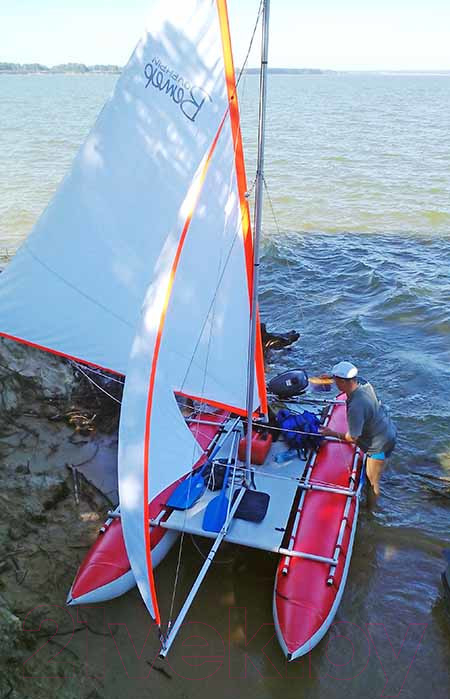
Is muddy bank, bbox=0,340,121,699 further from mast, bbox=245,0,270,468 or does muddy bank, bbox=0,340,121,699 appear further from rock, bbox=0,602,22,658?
mast, bbox=245,0,270,468

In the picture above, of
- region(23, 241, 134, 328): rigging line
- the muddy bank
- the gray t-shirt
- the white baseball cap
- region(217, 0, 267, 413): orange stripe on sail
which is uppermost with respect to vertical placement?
region(217, 0, 267, 413): orange stripe on sail

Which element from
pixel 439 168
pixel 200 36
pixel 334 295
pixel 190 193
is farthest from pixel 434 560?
pixel 439 168

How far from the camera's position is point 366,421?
6152mm

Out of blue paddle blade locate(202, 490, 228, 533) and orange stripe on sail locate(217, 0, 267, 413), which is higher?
orange stripe on sail locate(217, 0, 267, 413)

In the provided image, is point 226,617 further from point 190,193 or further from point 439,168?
point 439,168

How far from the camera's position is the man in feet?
19.5

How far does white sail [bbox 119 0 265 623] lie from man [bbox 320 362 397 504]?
87 centimetres

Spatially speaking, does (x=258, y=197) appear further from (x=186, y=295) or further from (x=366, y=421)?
(x=366, y=421)

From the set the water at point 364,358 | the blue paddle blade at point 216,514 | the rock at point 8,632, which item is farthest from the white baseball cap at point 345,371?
the rock at point 8,632

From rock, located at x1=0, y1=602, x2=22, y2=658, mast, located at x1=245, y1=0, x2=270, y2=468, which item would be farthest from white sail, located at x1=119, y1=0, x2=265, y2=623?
rock, located at x1=0, y1=602, x2=22, y2=658

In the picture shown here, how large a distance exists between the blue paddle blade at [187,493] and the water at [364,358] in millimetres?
576

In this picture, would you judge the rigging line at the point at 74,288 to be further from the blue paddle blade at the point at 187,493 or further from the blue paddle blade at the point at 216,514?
the blue paddle blade at the point at 216,514

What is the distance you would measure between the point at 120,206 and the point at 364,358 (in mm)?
6706

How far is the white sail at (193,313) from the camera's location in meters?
3.73
